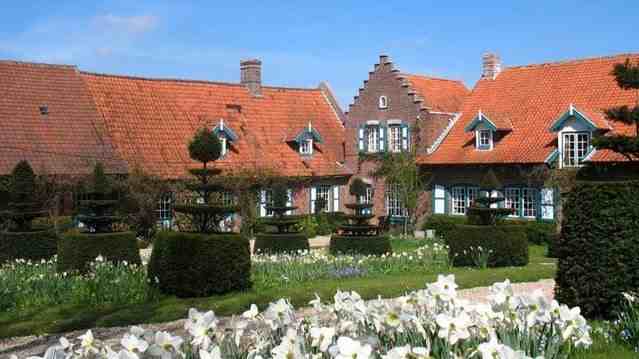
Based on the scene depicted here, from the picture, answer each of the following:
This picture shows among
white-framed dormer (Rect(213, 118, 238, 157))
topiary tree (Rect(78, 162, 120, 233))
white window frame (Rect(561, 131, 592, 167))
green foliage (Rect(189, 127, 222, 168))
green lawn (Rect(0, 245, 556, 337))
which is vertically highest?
white-framed dormer (Rect(213, 118, 238, 157))

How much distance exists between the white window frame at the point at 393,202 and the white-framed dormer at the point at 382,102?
11.0 ft

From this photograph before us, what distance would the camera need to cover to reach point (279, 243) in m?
21.6

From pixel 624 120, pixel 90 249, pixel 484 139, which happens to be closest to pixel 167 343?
pixel 90 249

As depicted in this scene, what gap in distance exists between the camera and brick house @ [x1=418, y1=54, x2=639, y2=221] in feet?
91.7

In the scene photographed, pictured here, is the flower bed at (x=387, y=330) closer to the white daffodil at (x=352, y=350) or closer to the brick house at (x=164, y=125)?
the white daffodil at (x=352, y=350)

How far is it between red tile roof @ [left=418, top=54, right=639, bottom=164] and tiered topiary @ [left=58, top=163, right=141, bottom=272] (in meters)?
16.3

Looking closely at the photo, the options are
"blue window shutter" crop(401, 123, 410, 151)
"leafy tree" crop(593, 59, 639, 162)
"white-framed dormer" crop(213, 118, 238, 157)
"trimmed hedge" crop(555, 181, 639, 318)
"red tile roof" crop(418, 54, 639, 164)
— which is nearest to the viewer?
"trimmed hedge" crop(555, 181, 639, 318)

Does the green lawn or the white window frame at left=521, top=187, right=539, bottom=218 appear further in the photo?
the white window frame at left=521, top=187, right=539, bottom=218

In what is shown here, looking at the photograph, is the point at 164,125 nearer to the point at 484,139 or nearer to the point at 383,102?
the point at 383,102

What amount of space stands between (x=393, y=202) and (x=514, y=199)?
5.54 meters

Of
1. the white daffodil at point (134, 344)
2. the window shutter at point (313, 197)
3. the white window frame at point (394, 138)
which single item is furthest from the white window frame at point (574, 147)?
the white daffodil at point (134, 344)

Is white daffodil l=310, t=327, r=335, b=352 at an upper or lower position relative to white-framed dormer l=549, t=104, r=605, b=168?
lower

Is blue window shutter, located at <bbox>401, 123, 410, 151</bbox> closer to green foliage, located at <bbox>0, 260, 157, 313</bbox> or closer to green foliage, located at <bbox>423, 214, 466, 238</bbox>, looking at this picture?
green foliage, located at <bbox>423, 214, 466, 238</bbox>

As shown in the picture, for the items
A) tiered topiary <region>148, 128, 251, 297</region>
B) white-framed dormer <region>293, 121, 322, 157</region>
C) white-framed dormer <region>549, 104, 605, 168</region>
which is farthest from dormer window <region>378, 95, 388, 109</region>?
tiered topiary <region>148, 128, 251, 297</region>
